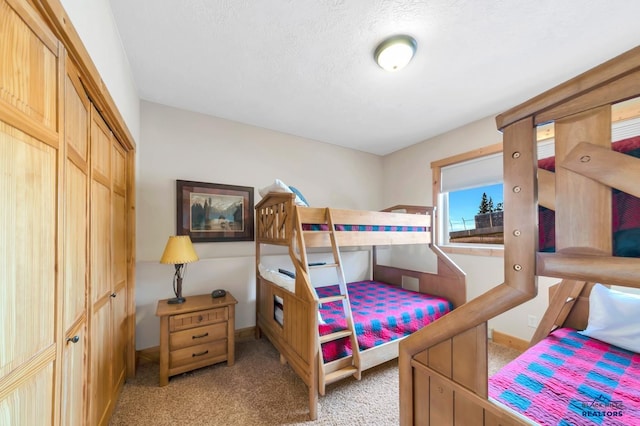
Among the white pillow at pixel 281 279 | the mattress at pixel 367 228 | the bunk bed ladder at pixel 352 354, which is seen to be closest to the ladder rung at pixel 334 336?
the bunk bed ladder at pixel 352 354

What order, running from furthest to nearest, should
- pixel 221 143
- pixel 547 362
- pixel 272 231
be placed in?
pixel 221 143
pixel 272 231
pixel 547 362

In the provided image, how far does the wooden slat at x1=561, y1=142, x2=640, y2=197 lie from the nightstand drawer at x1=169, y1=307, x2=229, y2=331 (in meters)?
2.48

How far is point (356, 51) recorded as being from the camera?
1.78 m

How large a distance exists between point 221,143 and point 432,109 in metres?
2.46

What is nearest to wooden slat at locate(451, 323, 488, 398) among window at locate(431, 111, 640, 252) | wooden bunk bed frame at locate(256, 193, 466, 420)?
wooden bunk bed frame at locate(256, 193, 466, 420)

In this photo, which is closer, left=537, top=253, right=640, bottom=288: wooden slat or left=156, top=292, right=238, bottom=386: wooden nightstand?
left=537, top=253, right=640, bottom=288: wooden slat

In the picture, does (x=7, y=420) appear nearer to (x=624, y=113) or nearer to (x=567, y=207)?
(x=567, y=207)

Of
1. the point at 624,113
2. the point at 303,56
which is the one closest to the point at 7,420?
the point at 303,56

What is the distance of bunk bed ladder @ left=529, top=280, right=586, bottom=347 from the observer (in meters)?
1.76

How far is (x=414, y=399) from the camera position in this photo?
929 millimetres

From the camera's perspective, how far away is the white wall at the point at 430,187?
2564 millimetres

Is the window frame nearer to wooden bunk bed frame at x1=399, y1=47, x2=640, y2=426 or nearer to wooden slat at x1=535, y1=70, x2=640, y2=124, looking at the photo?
wooden bunk bed frame at x1=399, y1=47, x2=640, y2=426

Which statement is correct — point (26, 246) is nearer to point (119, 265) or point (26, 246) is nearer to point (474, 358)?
point (119, 265)

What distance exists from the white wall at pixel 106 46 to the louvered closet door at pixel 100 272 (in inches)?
10.0
